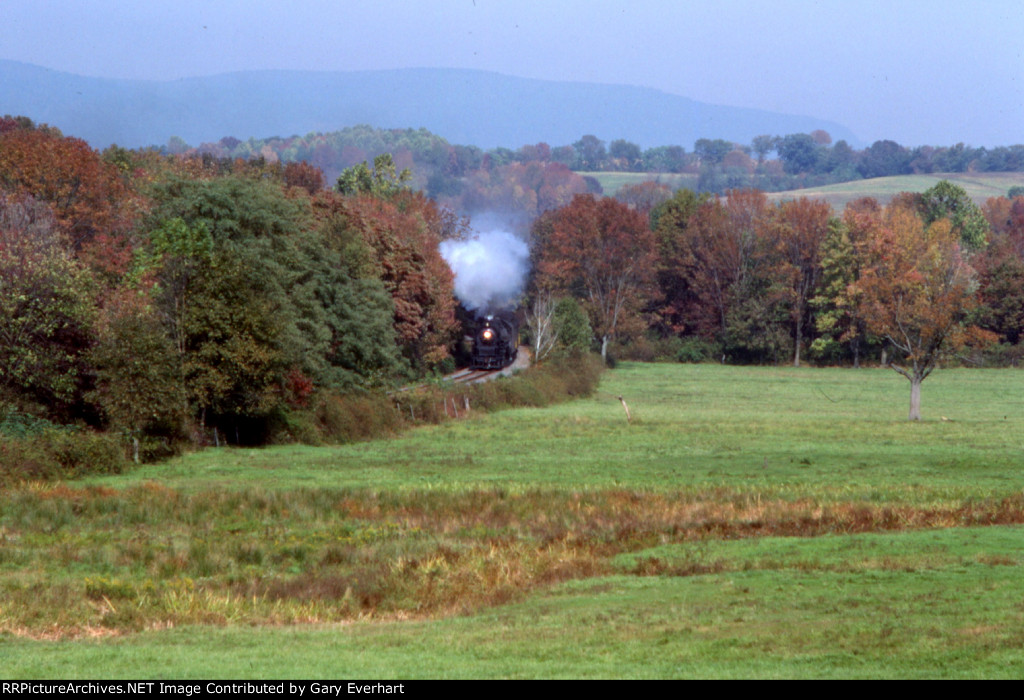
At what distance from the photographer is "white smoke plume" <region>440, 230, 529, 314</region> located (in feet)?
261

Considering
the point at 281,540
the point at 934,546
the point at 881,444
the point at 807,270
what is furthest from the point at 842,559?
the point at 807,270

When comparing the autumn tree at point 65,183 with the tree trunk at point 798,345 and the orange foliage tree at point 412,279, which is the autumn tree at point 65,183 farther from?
the tree trunk at point 798,345

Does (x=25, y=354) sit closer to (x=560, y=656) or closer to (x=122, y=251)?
(x=122, y=251)

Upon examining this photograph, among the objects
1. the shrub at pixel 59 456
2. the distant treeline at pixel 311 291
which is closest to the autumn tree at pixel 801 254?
the distant treeline at pixel 311 291

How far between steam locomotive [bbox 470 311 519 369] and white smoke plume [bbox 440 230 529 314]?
1950 millimetres

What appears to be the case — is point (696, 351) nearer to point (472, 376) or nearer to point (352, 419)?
point (472, 376)

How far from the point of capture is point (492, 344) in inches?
2943

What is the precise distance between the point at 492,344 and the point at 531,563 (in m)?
54.9

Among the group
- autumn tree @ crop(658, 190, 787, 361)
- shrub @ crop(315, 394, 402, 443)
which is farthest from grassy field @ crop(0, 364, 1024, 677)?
autumn tree @ crop(658, 190, 787, 361)

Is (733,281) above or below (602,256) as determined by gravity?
below

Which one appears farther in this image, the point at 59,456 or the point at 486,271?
the point at 486,271

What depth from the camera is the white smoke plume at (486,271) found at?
79438mm

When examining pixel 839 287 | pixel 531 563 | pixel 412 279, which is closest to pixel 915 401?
pixel 412 279

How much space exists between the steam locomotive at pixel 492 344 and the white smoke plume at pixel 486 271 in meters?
1.95
